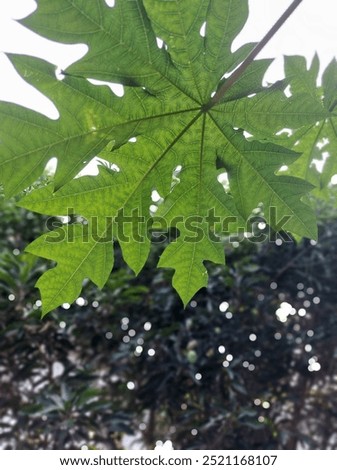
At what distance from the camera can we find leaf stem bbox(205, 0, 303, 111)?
40.3 inches

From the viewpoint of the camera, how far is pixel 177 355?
3.65m

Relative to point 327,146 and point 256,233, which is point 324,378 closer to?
point 256,233

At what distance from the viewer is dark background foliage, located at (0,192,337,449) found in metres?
3.42

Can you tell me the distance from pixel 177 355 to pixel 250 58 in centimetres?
284

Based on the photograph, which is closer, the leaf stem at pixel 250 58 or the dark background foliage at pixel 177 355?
the leaf stem at pixel 250 58

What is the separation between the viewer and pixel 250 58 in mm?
1057

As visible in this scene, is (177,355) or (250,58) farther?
(177,355)

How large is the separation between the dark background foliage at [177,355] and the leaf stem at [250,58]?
97.4 inches

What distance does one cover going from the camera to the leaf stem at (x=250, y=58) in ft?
3.35

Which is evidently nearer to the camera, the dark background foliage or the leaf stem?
the leaf stem

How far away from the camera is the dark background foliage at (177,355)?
3418mm

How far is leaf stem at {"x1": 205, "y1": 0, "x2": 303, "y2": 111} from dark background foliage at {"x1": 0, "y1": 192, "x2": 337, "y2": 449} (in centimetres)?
248
